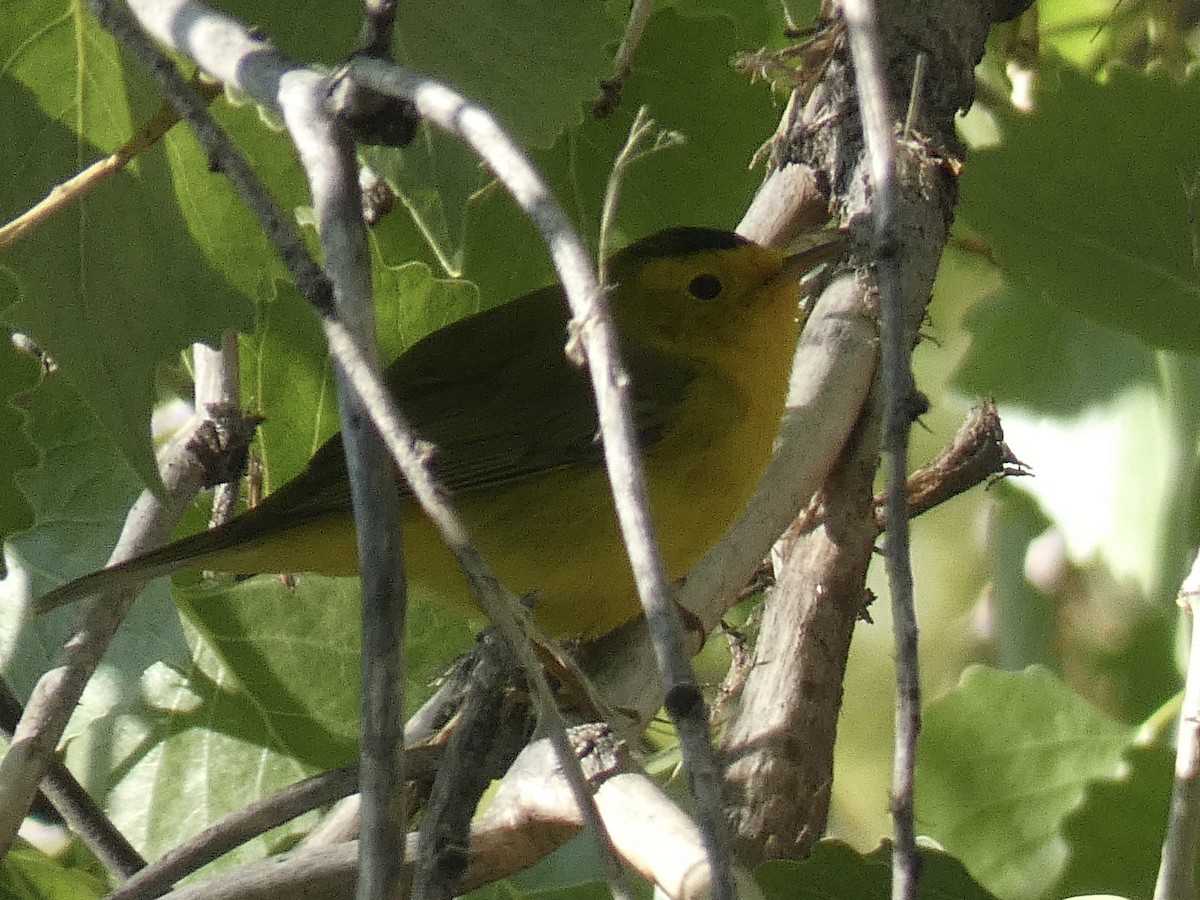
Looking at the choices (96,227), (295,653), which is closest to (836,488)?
(295,653)

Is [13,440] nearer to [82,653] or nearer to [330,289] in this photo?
[82,653]

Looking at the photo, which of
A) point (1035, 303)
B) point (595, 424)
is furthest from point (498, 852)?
point (1035, 303)

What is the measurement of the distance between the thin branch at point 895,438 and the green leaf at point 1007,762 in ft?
6.00

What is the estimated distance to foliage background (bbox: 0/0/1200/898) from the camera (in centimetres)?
231

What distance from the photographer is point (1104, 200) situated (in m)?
2.69

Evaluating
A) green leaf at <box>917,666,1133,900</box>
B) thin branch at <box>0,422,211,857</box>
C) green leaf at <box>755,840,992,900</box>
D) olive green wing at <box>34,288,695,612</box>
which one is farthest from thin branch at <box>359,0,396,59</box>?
green leaf at <box>917,666,1133,900</box>

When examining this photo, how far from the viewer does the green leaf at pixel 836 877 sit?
2.00m

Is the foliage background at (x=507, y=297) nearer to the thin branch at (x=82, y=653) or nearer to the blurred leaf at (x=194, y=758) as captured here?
the blurred leaf at (x=194, y=758)

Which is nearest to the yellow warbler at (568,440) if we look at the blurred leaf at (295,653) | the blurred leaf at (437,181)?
the blurred leaf at (295,653)

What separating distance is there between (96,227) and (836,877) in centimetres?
135

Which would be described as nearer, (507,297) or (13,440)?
(13,440)

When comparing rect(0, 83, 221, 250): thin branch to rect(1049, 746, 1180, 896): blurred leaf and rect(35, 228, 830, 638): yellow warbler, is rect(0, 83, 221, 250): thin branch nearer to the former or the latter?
rect(35, 228, 830, 638): yellow warbler

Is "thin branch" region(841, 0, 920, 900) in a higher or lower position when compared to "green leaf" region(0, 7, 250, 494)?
lower

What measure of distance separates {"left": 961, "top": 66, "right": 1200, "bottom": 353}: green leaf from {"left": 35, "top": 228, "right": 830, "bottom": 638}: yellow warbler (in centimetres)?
33
